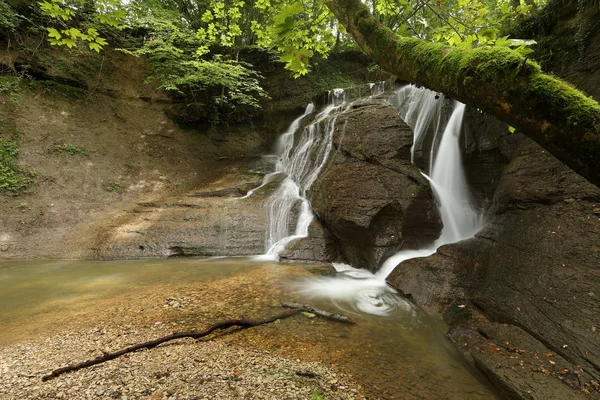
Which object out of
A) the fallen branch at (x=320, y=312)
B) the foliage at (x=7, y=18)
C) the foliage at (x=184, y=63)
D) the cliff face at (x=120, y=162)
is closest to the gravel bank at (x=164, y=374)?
the fallen branch at (x=320, y=312)

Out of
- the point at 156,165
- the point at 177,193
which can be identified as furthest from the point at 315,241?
the point at 156,165

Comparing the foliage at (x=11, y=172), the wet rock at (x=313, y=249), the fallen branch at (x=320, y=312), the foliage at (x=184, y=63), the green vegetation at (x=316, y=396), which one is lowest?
the fallen branch at (x=320, y=312)

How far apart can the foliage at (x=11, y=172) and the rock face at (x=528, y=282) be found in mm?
11100

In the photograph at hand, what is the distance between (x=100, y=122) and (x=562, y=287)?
15.1 metres

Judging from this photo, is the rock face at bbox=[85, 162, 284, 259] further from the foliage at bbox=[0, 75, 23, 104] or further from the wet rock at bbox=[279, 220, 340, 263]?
the foliage at bbox=[0, 75, 23, 104]

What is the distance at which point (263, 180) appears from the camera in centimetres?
1199

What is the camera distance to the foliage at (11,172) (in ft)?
28.6

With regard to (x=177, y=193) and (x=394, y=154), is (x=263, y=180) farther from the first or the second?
(x=394, y=154)

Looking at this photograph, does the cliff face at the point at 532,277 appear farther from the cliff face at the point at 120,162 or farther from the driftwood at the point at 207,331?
the cliff face at the point at 120,162

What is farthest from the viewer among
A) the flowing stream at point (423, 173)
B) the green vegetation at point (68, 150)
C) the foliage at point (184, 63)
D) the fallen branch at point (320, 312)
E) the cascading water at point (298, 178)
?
the foliage at point (184, 63)

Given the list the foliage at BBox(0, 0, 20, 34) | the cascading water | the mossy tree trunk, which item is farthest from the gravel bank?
the foliage at BBox(0, 0, 20, 34)

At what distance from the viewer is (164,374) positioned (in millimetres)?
2627

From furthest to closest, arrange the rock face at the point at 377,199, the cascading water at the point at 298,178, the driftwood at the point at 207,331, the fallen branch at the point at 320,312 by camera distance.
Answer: the cascading water at the point at 298,178, the rock face at the point at 377,199, the fallen branch at the point at 320,312, the driftwood at the point at 207,331

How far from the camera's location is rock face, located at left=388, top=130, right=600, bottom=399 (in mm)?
3125
